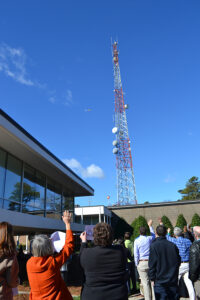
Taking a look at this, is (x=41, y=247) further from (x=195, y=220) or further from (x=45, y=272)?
(x=195, y=220)

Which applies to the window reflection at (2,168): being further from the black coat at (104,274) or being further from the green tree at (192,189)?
the green tree at (192,189)

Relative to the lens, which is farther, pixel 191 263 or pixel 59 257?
pixel 191 263

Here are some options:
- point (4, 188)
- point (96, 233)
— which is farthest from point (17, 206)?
point (96, 233)

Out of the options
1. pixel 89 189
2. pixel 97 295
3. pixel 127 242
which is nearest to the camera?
pixel 97 295

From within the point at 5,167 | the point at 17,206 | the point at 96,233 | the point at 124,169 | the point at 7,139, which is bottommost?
the point at 96,233

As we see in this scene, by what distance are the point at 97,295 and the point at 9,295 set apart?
1.10m

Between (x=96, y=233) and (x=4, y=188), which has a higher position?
(x=4, y=188)

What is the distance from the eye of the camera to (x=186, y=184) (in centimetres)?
7006

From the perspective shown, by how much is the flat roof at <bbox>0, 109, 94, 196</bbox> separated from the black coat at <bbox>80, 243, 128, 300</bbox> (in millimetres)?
7234

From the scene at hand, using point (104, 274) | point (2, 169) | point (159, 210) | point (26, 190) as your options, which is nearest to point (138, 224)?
point (159, 210)

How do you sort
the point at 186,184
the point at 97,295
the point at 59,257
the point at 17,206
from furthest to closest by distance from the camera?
the point at 186,184
the point at 17,206
the point at 59,257
the point at 97,295

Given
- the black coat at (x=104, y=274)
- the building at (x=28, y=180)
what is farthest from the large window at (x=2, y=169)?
the black coat at (x=104, y=274)

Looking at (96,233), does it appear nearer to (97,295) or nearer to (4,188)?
(97,295)

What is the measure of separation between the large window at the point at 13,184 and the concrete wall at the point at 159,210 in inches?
750
